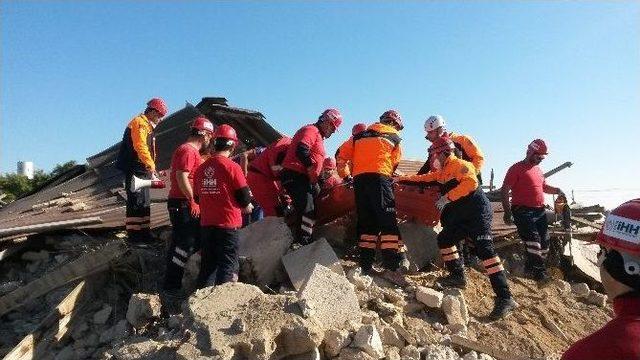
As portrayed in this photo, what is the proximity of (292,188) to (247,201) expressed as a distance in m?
1.38

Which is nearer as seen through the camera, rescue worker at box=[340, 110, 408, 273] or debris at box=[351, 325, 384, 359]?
debris at box=[351, 325, 384, 359]

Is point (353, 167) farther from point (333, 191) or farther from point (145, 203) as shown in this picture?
point (145, 203)

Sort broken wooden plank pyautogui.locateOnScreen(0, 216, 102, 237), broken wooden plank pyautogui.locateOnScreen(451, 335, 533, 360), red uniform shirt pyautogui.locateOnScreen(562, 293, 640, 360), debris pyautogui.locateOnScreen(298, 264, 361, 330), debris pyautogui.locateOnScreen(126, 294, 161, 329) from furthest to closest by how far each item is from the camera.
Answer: broken wooden plank pyautogui.locateOnScreen(0, 216, 102, 237) → debris pyautogui.locateOnScreen(126, 294, 161, 329) → broken wooden plank pyautogui.locateOnScreen(451, 335, 533, 360) → debris pyautogui.locateOnScreen(298, 264, 361, 330) → red uniform shirt pyautogui.locateOnScreen(562, 293, 640, 360)

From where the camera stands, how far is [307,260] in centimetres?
589

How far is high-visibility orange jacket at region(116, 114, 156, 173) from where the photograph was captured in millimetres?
6793

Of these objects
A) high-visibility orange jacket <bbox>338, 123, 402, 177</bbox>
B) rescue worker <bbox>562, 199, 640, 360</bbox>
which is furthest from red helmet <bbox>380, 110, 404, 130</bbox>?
rescue worker <bbox>562, 199, 640, 360</bbox>

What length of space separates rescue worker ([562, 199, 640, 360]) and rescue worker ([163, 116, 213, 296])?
184 inches

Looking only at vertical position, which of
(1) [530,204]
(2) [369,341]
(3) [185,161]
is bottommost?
(2) [369,341]

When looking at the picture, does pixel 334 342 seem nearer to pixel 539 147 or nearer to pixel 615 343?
pixel 615 343

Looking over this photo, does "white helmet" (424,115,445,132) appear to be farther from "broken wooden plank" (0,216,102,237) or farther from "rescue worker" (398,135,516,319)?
"broken wooden plank" (0,216,102,237)

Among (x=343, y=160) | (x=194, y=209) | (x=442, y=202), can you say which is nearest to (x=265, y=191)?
(x=343, y=160)

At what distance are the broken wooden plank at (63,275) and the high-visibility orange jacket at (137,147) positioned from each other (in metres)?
1.21

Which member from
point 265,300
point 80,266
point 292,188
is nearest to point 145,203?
point 80,266

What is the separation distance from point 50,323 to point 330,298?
2.90 meters
